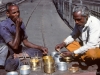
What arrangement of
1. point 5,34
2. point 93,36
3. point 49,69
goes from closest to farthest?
point 49,69, point 93,36, point 5,34

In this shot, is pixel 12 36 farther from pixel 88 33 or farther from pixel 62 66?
pixel 88 33

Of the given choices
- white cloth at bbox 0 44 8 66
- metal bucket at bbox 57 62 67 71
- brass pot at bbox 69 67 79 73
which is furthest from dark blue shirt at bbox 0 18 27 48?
brass pot at bbox 69 67 79 73

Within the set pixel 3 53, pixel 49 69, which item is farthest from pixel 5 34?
pixel 49 69

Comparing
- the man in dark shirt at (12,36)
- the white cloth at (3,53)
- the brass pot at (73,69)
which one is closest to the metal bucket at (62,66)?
the brass pot at (73,69)

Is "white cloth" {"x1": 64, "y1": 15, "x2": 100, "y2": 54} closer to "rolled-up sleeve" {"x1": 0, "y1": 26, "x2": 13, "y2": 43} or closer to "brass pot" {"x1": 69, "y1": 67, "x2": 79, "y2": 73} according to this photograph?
"brass pot" {"x1": 69, "y1": 67, "x2": 79, "y2": 73}

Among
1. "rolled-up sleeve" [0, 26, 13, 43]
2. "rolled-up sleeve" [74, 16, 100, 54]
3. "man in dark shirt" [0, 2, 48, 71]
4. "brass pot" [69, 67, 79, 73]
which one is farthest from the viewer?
"rolled-up sleeve" [0, 26, 13, 43]

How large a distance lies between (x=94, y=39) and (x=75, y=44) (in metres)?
1.08

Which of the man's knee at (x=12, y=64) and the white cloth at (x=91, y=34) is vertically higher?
the white cloth at (x=91, y=34)

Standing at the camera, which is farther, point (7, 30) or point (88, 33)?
point (7, 30)

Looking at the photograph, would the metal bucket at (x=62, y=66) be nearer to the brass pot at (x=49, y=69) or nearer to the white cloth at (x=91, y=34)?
the brass pot at (x=49, y=69)

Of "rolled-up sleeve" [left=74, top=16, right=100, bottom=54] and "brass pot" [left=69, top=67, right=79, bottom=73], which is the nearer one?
"brass pot" [left=69, top=67, right=79, bottom=73]

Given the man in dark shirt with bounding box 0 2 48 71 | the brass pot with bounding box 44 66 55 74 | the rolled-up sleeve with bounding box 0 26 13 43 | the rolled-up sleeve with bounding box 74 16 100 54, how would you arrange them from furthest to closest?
the rolled-up sleeve with bounding box 0 26 13 43, the man in dark shirt with bounding box 0 2 48 71, the rolled-up sleeve with bounding box 74 16 100 54, the brass pot with bounding box 44 66 55 74

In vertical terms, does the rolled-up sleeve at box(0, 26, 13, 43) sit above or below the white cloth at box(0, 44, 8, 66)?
above

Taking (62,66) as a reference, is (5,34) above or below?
above
